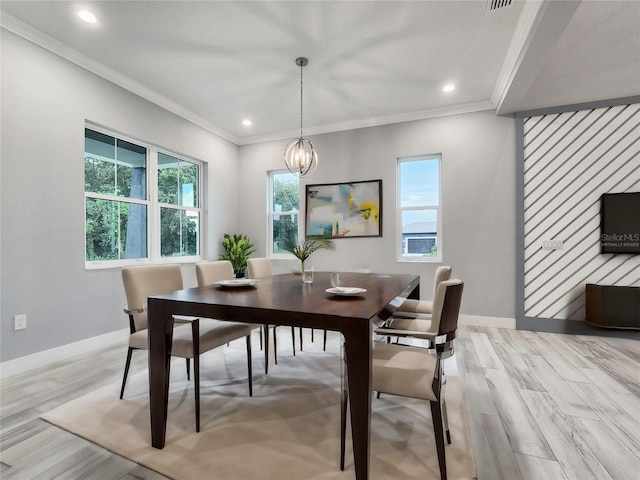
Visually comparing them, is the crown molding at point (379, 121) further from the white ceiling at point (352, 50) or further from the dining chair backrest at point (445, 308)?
the dining chair backrest at point (445, 308)

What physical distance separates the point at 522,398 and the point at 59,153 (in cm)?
423

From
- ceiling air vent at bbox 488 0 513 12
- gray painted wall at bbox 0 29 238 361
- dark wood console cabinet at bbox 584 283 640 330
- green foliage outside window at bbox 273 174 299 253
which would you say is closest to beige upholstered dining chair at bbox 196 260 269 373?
gray painted wall at bbox 0 29 238 361

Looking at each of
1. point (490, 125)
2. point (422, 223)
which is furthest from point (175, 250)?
point (490, 125)

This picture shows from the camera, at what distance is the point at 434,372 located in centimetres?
135

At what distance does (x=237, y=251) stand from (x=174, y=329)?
2674mm

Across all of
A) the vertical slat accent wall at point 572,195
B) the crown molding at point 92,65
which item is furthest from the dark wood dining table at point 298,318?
the vertical slat accent wall at point 572,195

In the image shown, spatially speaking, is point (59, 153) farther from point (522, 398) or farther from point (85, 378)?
point (522, 398)

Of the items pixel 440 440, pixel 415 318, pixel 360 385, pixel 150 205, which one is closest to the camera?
pixel 360 385

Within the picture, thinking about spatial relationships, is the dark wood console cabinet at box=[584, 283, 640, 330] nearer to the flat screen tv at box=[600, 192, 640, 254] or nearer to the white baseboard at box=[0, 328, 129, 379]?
the flat screen tv at box=[600, 192, 640, 254]

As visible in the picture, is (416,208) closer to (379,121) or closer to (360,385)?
(379,121)

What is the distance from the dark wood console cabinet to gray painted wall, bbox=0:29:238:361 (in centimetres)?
516

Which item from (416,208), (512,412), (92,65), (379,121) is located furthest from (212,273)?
(379,121)

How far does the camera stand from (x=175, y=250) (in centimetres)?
417

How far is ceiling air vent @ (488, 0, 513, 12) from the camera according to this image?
2203mm
